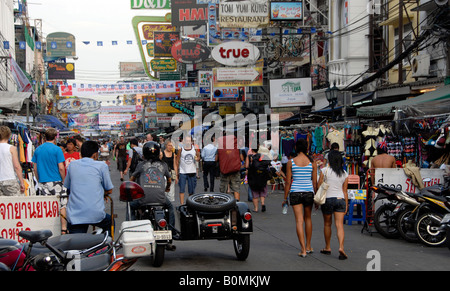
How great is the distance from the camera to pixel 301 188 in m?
9.12

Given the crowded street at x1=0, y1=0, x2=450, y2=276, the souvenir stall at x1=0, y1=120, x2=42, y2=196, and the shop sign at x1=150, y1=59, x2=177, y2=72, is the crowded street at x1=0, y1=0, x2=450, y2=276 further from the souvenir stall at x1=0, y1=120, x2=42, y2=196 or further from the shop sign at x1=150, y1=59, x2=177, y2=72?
the shop sign at x1=150, y1=59, x2=177, y2=72

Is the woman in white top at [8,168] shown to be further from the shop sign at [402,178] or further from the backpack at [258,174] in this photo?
the shop sign at [402,178]

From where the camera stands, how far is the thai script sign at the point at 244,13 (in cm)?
2473

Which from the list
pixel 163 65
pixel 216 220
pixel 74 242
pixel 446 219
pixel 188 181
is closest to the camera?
pixel 74 242

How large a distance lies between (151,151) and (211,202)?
115cm

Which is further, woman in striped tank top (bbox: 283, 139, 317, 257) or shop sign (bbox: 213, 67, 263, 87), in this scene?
shop sign (bbox: 213, 67, 263, 87)

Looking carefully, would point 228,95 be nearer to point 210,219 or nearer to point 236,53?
point 236,53

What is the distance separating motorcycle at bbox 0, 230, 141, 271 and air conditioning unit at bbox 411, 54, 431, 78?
1577cm

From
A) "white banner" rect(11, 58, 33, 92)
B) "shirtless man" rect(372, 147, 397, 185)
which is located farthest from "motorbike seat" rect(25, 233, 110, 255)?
"white banner" rect(11, 58, 33, 92)

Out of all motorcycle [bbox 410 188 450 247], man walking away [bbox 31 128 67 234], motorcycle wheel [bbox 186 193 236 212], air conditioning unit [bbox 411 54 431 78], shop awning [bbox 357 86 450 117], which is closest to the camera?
motorcycle wheel [bbox 186 193 236 212]

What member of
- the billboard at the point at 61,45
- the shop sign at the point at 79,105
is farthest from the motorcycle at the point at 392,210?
the shop sign at the point at 79,105

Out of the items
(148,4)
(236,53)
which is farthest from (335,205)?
(148,4)

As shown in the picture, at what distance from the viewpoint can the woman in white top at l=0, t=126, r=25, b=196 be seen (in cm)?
984
